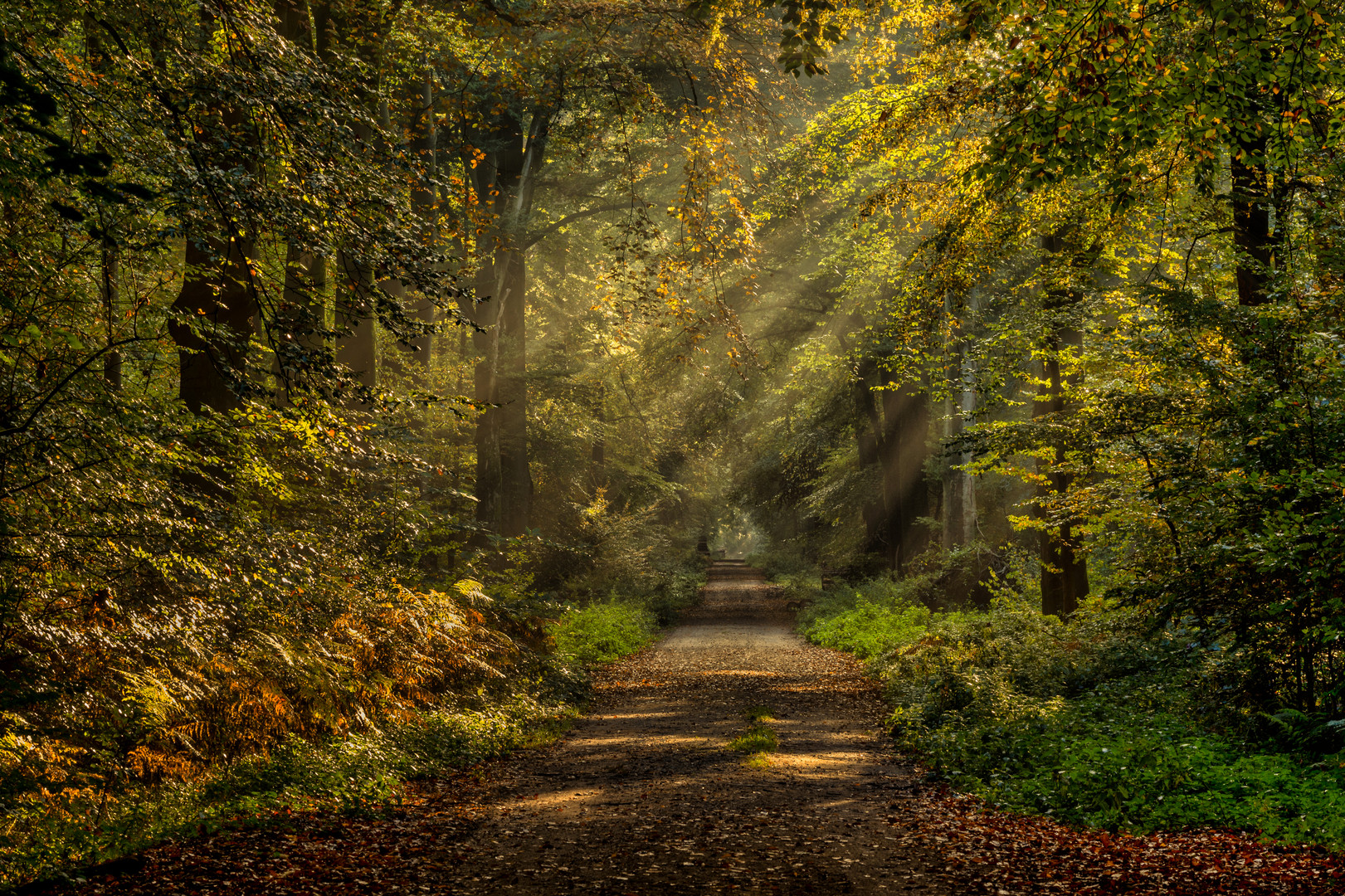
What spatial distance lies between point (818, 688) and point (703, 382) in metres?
15.9

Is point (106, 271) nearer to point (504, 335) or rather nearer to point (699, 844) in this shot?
point (699, 844)

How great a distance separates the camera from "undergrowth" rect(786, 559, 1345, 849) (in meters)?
6.23

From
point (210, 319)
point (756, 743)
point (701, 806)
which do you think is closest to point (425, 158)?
point (210, 319)

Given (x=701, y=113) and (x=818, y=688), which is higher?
(x=701, y=113)

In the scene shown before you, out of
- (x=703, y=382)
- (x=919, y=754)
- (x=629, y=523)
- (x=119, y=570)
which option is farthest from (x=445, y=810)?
(x=703, y=382)

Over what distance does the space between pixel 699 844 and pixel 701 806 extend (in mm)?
1101

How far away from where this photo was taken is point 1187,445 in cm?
844

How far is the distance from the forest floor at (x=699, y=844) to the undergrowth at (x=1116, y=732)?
14.2 inches

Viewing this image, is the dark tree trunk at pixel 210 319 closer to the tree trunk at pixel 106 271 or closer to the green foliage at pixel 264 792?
the tree trunk at pixel 106 271

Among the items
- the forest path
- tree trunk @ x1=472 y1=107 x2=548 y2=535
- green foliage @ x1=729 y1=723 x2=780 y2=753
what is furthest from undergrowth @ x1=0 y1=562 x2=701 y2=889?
tree trunk @ x1=472 y1=107 x2=548 y2=535

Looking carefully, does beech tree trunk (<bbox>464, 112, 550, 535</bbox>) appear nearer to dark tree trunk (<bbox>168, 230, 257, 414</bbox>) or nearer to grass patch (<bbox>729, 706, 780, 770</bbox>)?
dark tree trunk (<bbox>168, 230, 257, 414</bbox>)

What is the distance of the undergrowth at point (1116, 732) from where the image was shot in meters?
6.23

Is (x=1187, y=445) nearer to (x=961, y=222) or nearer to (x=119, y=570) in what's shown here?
(x=961, y=222)

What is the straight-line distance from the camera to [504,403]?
9961 mm
